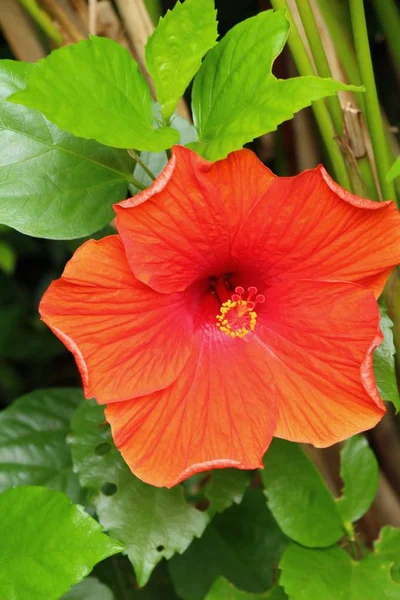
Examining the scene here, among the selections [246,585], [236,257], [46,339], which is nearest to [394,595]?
[246,585]

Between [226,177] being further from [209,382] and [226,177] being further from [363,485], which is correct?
[363,485]

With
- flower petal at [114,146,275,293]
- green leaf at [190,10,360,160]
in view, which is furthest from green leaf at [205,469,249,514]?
green leaf at [190,10,360,160]

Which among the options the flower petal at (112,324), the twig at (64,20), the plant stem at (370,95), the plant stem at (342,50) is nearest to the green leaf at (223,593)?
the flower petal at (112,324)

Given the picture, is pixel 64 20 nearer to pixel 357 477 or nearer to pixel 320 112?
pixel 320 112

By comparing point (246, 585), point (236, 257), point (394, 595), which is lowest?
point (246, 585)

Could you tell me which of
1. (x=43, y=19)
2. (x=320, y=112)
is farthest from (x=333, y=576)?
(x=43, y=19)

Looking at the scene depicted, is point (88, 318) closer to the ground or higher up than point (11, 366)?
higher up
